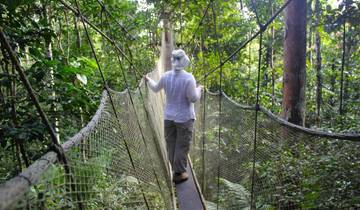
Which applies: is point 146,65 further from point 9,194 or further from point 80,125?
point 9,194

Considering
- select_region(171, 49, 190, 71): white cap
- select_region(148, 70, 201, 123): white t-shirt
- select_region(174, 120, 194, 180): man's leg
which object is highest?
select_region(171, 49, 190, 71): white cap

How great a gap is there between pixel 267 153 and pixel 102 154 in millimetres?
871

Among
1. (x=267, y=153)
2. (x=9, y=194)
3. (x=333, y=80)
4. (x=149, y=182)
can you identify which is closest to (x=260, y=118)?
(x=267, y=153)

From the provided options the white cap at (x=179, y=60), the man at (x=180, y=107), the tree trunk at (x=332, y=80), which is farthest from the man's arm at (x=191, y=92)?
the tree trunk at (x=332, y=80)

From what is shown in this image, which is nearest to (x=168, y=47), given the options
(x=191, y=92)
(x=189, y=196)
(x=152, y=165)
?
(x=191, y=92)

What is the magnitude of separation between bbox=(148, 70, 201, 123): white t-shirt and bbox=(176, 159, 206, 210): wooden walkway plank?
46 cm

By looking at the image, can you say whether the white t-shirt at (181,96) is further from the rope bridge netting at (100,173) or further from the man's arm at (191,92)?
the rope bridge netting at (100,173)

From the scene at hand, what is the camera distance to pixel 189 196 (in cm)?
234

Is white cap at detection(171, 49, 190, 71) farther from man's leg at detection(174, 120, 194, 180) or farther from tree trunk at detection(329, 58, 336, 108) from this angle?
tree trunk at detection(329, 58, 336, 108)

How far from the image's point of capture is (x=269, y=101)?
432 centimetres

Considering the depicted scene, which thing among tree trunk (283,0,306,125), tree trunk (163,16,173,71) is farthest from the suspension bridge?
tree trunk (163,16,173,71)

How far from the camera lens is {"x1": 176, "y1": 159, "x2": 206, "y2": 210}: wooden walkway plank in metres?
2.26

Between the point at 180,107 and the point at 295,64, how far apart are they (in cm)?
78

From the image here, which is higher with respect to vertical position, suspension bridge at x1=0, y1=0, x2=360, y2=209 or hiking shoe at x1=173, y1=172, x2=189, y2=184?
suspension bridge at x1=0, y1=0, x2=360, y2=209
